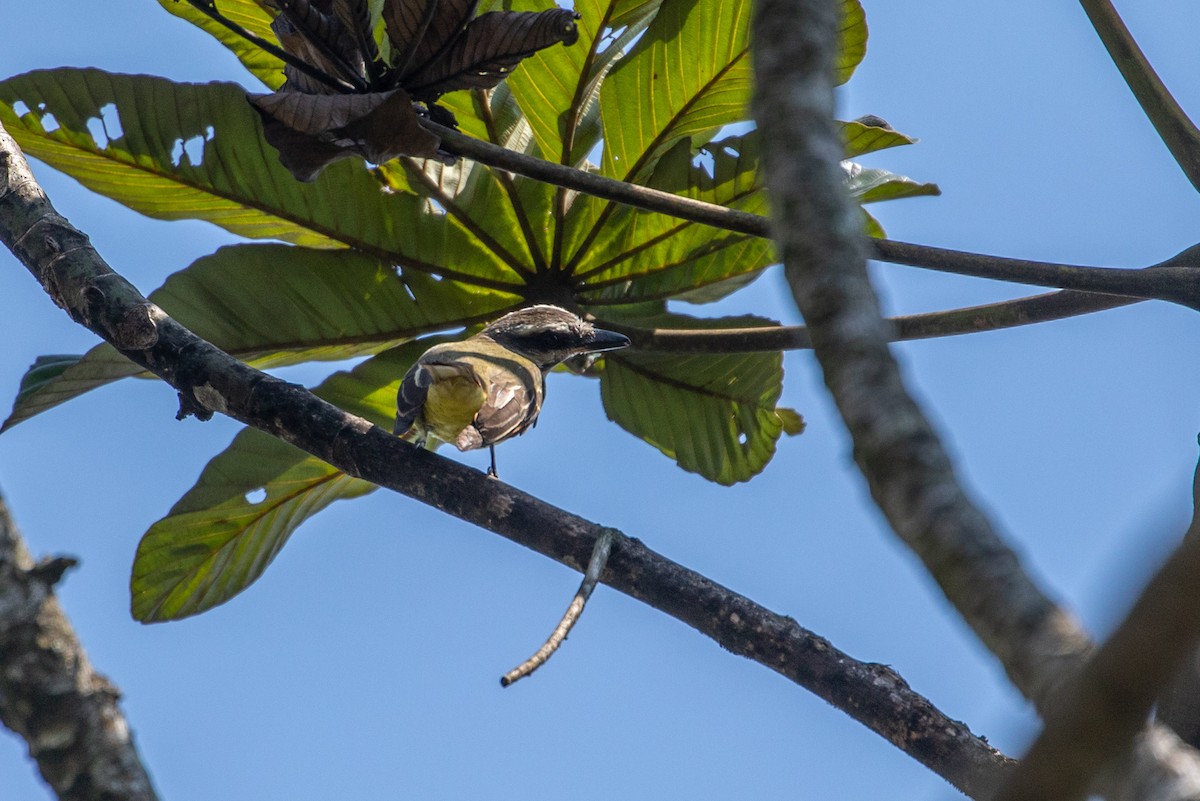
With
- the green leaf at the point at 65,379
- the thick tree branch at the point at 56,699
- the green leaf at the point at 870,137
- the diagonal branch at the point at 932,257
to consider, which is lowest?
the thick tree branch at the point at 56,699

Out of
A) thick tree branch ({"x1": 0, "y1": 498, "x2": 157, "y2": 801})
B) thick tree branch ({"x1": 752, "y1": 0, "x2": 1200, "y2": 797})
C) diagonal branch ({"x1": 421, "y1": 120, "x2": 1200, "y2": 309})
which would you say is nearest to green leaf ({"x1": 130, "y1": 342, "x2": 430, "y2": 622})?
thick tree branch ({"x1": 0, "y1": 498, "x2": 157, "y2": 801})

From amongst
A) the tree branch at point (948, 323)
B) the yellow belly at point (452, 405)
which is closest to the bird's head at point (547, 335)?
the yellow belly at point (452, 405)

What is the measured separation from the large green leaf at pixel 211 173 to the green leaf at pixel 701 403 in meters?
0.62

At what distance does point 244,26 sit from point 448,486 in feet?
6.17

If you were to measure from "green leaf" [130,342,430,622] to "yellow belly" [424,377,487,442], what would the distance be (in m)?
0.29

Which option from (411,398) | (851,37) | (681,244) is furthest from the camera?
(681,244)

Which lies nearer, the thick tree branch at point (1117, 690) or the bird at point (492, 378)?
the thick tree branch at point (1117, 690)

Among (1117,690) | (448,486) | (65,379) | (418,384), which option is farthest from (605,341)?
(1117,690)

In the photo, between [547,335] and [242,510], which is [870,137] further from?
[242,510]

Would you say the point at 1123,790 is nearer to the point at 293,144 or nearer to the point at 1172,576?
the point at 1172,576

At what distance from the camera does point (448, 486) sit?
2.85 m

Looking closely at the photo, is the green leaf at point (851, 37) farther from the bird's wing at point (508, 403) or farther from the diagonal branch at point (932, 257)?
the bird's wing at point (508, 403)

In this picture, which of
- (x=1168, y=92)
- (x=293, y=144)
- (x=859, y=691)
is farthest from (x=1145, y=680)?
(x=1168, y=92)

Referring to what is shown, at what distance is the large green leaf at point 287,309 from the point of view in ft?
12.0
